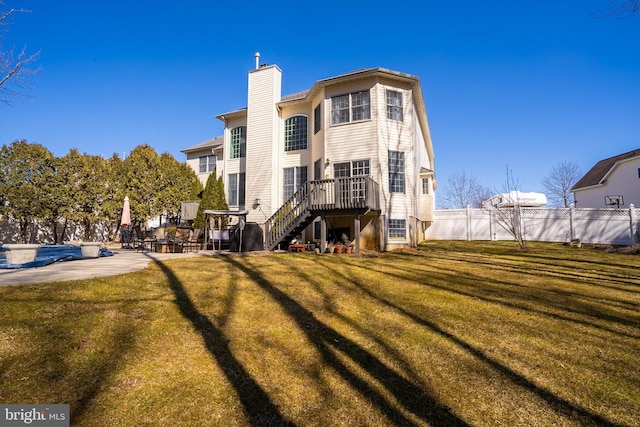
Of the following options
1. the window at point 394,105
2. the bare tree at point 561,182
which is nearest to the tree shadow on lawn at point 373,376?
the window at point 394,105

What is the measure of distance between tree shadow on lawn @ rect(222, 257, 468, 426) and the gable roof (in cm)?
2971

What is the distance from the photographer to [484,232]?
19500mm

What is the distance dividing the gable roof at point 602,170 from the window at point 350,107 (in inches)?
883

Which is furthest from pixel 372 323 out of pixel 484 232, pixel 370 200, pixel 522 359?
pixel 484 232

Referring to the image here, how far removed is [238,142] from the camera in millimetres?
18453

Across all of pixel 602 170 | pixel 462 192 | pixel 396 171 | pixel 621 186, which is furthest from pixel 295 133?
pixel 462 192

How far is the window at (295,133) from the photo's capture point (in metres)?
16.5

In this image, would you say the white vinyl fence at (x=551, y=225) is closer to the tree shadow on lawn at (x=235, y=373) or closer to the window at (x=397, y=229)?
the window at (x=397, y=229)

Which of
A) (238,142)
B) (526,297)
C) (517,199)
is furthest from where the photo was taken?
(517,199)

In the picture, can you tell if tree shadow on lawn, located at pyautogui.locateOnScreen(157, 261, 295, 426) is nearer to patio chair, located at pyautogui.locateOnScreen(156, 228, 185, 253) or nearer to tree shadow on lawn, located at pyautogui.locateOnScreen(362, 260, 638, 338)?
tree shadow on lawn, located at pyautogui.locateOnScreen(362, 260, 638, 338)

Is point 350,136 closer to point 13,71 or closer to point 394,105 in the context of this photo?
point 394,105

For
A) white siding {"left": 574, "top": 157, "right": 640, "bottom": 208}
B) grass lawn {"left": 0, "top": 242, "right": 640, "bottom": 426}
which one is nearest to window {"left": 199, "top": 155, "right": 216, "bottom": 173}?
grass lawn {"left": 0, "top": 242, "right": 640, "bottom": 426}

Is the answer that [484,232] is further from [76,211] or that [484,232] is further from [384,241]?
[76,211]

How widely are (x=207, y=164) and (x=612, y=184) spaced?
3112cm
